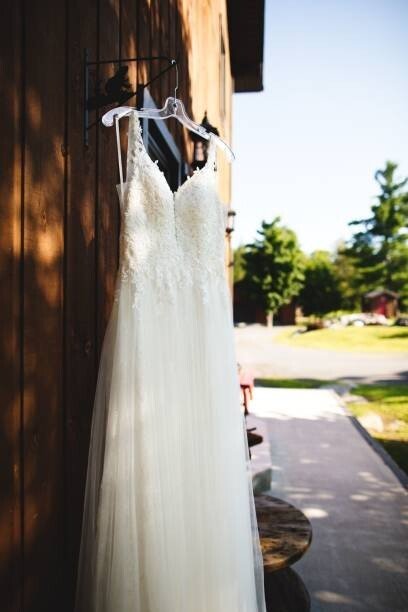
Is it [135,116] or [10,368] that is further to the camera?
[135,116]

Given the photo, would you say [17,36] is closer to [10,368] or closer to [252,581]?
[10,368]

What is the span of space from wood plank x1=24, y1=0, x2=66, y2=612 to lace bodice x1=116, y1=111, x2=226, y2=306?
228 millimetres

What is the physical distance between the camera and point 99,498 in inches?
53.7

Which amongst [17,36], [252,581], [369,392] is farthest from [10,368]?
[369,392]

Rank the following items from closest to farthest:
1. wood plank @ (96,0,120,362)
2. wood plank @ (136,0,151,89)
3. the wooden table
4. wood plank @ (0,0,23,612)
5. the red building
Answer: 1. wood plank @ (0,0,23,612)
2. wood plank @ (96,0,120,362)
3. the wooden table
4. wood plank @ (136,0,151,89)
5. the red building

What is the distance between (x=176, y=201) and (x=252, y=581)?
56.6 inches

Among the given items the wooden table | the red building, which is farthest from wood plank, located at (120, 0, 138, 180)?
the red building

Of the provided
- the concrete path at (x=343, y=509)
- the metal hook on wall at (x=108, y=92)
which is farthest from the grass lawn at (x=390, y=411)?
the metal hook on wall at (x=108, y=92)

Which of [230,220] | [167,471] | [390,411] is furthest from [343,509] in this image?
[230,220]

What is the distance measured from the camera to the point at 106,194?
183 cm

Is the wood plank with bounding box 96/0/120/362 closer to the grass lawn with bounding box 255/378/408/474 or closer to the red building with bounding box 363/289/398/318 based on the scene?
the grass lawn with bounding box 255/378/408/474

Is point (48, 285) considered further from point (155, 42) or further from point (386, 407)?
point (386, 407)

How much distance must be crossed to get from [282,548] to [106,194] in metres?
1.80

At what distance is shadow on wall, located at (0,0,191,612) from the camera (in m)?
1.10
